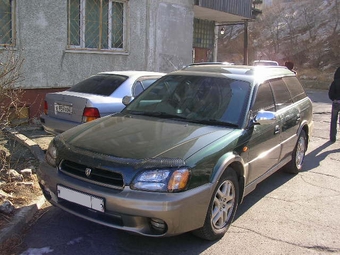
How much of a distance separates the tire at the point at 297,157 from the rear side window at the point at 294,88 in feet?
1.85

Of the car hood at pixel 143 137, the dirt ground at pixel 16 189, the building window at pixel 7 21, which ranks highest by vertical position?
the building window at pixel 7 21

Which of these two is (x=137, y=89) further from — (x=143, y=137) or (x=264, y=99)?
(x=143, y=137)

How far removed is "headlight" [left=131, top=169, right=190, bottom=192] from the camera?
9.64ft

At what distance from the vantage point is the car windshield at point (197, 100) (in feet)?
13.1

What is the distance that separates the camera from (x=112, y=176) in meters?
3.06

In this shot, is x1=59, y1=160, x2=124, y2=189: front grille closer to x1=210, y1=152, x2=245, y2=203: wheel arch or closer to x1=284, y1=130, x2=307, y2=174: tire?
x1=210, y1=152, x2=245, y2=203: wheel arch

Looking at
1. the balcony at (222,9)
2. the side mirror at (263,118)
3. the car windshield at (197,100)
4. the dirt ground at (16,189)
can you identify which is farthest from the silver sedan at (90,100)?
the balcony at (222,9)

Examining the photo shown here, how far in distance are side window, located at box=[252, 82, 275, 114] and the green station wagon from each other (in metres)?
0.01

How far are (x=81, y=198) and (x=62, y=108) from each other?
9.78 ft

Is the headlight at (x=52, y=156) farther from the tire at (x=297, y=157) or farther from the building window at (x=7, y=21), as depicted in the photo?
the building window at (x=7, y=21)

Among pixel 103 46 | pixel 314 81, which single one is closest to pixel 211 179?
pixel 103 46

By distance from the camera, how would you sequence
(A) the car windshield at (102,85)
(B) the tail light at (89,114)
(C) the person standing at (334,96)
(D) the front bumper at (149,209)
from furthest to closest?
(C) the person standing at (334,96) < (A) the car windshield at (102,85) < (B) the tail light at (89,114) < (D) the front bumper at (149,209)

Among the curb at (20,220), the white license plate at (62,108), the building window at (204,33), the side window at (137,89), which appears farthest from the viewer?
the building window at (204,33)

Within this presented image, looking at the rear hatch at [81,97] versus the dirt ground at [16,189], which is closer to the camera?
the dirt ground at [16,189]
